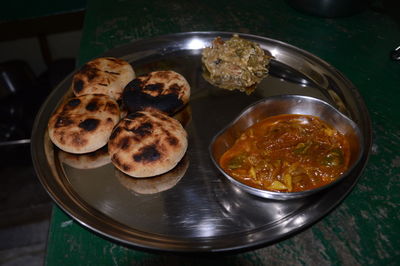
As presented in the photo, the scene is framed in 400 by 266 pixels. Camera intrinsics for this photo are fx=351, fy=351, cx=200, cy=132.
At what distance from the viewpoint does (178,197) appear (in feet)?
6.51

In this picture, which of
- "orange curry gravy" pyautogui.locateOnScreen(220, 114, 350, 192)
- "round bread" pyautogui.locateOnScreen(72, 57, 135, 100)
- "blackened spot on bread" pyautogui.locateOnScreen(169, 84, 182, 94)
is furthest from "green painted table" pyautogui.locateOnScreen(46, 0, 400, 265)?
"blackened spot on bread" pyautogui.locateOnScreen(169, 84, 182, 94)

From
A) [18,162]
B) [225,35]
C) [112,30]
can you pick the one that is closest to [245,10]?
[225,35]

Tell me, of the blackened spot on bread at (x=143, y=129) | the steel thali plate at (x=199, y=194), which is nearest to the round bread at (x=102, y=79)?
the steel thali plate at (x=199, y=194)

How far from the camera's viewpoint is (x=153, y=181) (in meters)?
2.08

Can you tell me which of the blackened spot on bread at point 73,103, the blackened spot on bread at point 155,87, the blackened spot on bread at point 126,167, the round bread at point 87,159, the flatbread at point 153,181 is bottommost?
the round bread at point 87,159

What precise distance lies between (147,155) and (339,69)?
191 cm

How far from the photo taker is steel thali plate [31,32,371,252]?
1.76 m

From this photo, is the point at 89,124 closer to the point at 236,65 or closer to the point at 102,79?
the point at 102,79

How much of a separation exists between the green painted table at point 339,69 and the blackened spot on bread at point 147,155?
48 cm

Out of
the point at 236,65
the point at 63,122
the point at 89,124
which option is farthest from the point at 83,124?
the point at 236,65

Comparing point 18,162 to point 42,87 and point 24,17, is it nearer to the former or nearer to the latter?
point 42,87

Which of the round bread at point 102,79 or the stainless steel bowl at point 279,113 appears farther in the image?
the round bread at point 102,79

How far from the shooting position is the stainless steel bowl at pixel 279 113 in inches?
75.6

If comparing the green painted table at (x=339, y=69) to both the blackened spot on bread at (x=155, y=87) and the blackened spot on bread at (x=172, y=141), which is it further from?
the blackened spot on bread at (x=155, y=87)
